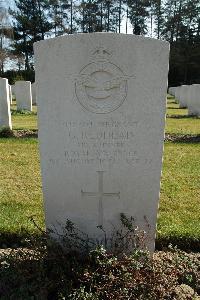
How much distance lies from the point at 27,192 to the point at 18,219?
3.55 feet

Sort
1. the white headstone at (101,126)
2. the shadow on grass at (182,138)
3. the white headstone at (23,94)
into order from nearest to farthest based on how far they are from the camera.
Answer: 1. the white headstone at (101,126)
2. the shadow on grass at (182,138)
3. the white headstone at (23,94)

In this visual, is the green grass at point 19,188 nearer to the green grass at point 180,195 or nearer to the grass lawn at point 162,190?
the grass lawn at point 162,190

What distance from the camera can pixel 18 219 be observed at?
434cm

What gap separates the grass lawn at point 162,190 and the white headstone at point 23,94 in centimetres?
766

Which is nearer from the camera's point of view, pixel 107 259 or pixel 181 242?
pixel 107 259

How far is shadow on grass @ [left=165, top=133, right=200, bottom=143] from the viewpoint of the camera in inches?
385

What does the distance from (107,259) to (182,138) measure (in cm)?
Result: 739

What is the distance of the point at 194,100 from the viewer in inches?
605

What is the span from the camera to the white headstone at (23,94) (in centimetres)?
1639

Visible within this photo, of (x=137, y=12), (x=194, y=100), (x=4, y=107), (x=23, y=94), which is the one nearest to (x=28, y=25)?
(x=137, y=12)

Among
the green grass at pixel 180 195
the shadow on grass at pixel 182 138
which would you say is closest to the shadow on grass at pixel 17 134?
the shadow on grass at pixel 182 138

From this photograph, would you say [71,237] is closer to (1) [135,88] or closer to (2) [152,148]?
(2) [152,148]

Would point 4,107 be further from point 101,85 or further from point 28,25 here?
point 28,25

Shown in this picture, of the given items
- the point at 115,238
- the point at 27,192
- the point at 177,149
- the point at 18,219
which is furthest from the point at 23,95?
the point at 115,238
